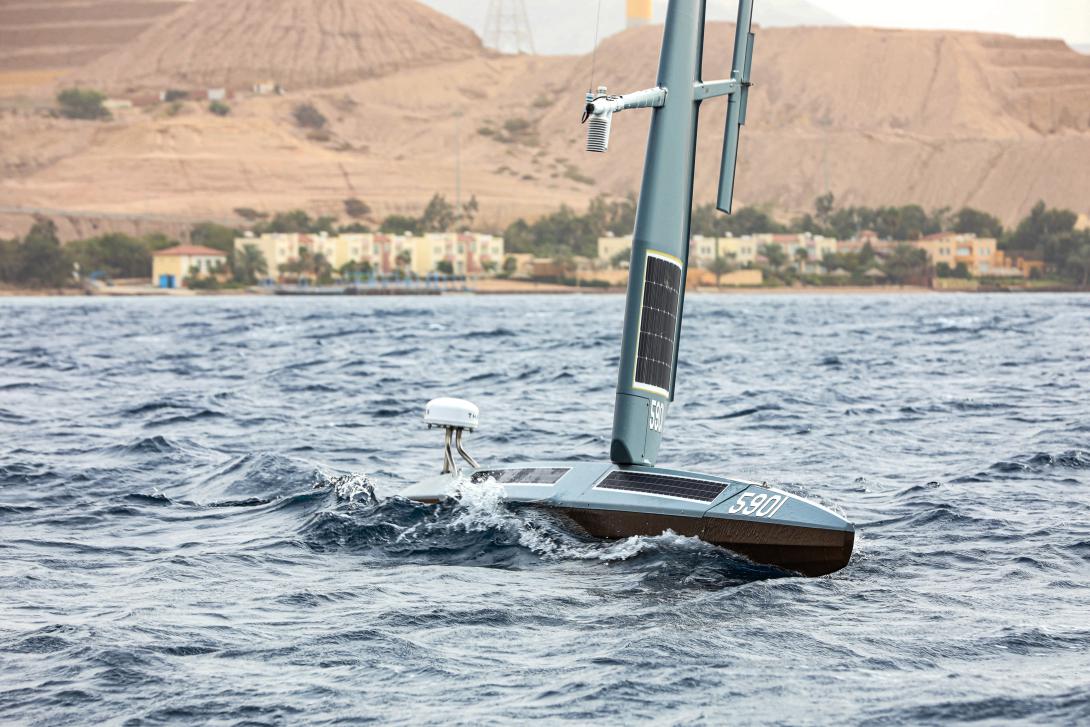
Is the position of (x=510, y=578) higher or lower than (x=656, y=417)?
lower

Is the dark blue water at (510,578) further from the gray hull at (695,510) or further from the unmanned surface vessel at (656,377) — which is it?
the unmanned surface vessel at (656,377)

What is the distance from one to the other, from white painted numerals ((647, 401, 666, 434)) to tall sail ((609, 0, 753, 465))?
1 cm

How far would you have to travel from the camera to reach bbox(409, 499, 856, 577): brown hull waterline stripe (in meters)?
16.2

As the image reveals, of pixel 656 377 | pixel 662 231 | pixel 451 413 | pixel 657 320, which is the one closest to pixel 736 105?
pixel 662 231

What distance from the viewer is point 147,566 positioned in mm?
17453

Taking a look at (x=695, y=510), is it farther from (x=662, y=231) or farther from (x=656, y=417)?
(x=662, y=231)

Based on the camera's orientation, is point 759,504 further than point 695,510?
No

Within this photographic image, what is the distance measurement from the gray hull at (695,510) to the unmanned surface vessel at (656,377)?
19mm

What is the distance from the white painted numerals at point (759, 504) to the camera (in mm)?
16375

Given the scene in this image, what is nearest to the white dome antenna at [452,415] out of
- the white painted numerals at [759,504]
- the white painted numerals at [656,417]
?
the white painted numerals at [656,417]

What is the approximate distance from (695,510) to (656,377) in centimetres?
277

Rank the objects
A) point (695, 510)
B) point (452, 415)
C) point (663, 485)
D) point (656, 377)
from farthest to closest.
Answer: point (452, 415) < point (656, 377) < point (663, 485) < point (695, 510)

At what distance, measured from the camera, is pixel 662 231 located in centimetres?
1867

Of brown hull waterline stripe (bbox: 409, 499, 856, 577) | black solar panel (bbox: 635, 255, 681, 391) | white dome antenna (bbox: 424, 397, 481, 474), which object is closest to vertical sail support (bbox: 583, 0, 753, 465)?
black solar panel (bbox: 635, 255, 681, 391)
